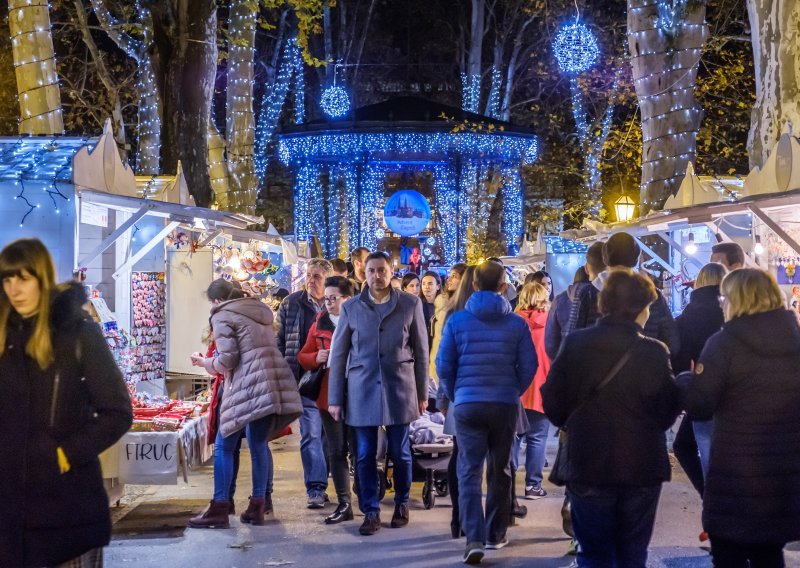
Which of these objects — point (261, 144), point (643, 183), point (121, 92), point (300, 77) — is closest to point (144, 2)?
point (643, 183)

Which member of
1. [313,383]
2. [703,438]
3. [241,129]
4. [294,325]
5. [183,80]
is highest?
[241,129]

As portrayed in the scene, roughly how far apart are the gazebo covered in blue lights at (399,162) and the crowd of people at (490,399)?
22.2m

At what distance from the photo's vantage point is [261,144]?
3141 cm

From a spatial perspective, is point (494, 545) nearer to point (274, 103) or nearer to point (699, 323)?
point (699, 323)

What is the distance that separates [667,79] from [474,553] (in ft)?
31.3

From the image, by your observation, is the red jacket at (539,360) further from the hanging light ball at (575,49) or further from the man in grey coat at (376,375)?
the hanging light ball at (575,49)

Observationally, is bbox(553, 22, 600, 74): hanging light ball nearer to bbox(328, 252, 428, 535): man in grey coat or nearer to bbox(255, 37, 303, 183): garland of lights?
bbox(255, 37, 303, 183): garland of lights

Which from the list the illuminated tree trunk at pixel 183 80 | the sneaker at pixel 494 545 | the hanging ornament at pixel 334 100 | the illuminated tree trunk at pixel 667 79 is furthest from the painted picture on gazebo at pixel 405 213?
the sneaker at pixel 494 545

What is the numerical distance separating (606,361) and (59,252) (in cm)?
627

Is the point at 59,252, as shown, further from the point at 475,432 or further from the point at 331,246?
the point at 331,246

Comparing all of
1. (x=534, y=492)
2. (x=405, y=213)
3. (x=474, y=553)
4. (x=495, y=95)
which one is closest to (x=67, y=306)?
(x=474, y=553)

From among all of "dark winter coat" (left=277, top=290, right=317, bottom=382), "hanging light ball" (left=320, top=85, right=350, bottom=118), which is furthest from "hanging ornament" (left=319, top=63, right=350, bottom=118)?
"dark winter coat" (left=277, top=290, right=317, bottom=382)

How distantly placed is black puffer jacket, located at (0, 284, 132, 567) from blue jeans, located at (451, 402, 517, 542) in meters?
3.13

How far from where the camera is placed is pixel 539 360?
9.28m
